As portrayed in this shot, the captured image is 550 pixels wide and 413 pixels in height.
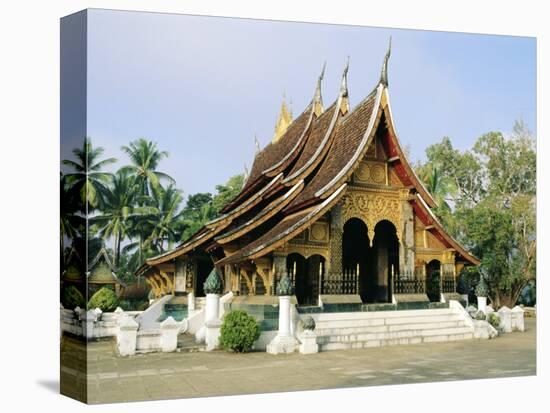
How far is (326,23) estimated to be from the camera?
446 inches

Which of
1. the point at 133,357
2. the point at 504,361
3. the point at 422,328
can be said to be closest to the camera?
the point at 133,357

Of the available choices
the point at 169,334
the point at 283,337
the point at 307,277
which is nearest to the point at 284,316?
the point at 283,337

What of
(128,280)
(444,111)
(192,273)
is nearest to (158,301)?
(128,280)

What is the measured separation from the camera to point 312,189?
43.7 feet

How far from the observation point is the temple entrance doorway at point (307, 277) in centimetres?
1359

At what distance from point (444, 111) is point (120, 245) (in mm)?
6038

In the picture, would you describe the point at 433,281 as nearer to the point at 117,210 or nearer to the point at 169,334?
the point at 169,334

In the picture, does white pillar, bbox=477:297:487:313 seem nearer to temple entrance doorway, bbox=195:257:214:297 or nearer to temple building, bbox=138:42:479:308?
temple building, bbox=138:42:479:308

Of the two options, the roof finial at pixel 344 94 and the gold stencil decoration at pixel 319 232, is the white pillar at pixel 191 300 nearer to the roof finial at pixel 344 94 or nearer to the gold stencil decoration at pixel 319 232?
the gold stencil decoration at pixel 319 232

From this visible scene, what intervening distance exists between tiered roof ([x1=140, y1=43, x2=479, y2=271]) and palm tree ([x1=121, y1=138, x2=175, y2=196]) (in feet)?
5.84

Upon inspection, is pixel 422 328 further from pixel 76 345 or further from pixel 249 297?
pixel 76 345

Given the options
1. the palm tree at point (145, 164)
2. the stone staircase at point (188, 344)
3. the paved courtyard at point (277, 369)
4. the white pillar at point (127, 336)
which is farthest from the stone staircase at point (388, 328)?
the palm tree at point (145, 164)

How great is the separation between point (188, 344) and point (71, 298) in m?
2.00

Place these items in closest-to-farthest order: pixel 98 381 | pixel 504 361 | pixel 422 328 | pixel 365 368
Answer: pixel 98 381 < pixel 365 368 < pixel 504 361 < pixel 422 328
